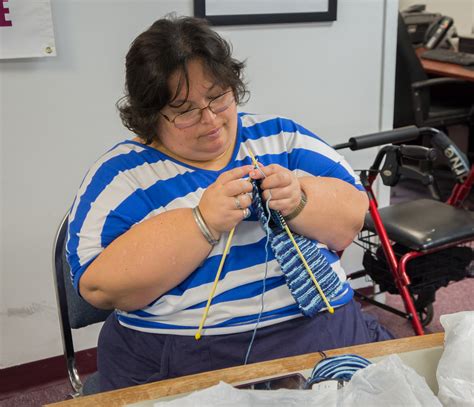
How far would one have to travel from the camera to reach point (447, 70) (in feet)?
12.0

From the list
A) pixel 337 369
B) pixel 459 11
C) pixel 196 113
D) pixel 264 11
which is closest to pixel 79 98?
pixel 264 11

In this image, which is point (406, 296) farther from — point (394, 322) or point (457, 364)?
point (457, 364)

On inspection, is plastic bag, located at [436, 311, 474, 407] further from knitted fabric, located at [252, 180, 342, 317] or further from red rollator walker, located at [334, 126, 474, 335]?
red rollator walker, located at [334, 126, 474, 335]

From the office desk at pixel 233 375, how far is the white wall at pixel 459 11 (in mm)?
3924

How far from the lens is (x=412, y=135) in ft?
6.28

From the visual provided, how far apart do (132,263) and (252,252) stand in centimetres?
25

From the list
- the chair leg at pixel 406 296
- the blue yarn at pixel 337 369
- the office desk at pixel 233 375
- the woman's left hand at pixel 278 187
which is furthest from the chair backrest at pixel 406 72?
the blue yarn at pixel 337 369

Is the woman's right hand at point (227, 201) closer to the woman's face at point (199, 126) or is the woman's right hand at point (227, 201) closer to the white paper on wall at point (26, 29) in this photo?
the woman's face at point (199, 126)

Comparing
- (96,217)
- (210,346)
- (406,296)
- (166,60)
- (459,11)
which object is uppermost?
(166,60)

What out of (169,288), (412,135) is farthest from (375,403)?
(412,135)

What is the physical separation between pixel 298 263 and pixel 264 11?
45.0 inches

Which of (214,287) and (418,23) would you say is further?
(418,23)

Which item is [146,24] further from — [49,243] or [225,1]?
[49,243]

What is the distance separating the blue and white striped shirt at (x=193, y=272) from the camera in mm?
1200
